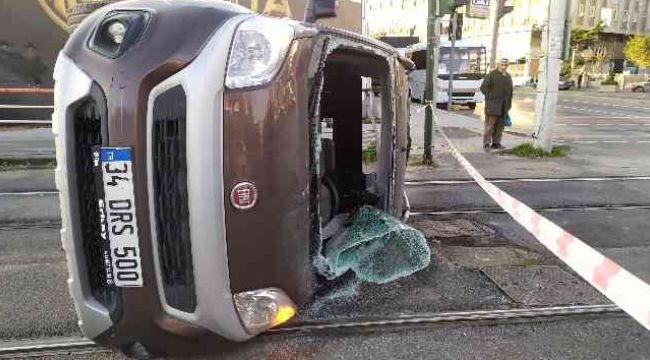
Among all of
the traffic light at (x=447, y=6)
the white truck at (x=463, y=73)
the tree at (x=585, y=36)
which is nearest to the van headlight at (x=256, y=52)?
the traffic light at (x=447, y=6)

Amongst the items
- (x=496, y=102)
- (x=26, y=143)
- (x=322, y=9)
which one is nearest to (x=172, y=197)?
(x=322, y=9)

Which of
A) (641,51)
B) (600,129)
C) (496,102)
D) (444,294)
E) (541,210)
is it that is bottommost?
(600,129)

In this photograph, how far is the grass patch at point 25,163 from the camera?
8539 mm

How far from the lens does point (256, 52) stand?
→ 2115 millimetres

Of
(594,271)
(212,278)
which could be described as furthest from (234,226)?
(594,271)

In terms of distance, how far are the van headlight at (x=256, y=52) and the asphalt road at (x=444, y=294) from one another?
1546 mm

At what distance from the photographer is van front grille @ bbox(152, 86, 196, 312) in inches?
79.2

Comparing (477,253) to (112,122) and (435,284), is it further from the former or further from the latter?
(112,122)

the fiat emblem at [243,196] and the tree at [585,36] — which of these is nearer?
the fiat emblem at [243,196]

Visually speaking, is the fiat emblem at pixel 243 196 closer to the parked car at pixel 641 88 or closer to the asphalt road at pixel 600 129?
the asphalt road at pixel 600 129

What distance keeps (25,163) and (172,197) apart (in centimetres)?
789

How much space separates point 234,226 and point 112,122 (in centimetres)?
57

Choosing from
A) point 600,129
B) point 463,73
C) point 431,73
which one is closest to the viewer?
point 431,73

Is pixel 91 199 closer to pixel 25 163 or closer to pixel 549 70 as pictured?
pixel 25 163
